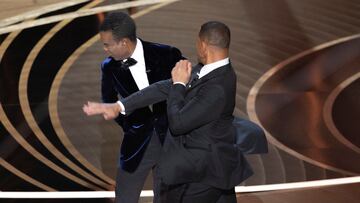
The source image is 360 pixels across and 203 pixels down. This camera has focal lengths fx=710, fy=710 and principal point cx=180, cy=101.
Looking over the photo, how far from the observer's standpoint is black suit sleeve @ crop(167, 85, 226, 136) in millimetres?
3365

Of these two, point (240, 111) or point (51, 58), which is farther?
point (51, 58)

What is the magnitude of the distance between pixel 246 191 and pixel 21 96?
121 inches

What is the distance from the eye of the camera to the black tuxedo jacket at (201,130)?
134 inches

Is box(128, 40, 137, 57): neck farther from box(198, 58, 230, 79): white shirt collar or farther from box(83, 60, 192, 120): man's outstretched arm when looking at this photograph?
box(198, 58, 230, 79): white shirt collar

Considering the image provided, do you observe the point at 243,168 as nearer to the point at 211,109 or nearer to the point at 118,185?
the point at 211,109

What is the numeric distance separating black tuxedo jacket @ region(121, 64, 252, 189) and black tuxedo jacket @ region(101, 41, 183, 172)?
353mm

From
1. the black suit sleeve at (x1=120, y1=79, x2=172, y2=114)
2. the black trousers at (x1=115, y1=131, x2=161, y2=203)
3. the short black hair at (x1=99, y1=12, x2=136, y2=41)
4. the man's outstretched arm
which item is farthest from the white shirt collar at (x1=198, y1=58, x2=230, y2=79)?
the black trousers at (x1=115, y1=131, x2=161, y2=203)

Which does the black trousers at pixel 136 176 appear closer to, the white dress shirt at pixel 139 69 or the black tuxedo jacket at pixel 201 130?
the white dress shirt at pixel 139 69

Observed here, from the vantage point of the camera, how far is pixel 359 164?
236 inches

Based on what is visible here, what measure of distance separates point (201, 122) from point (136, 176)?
1.03 metres

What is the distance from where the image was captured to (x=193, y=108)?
3.37 meters

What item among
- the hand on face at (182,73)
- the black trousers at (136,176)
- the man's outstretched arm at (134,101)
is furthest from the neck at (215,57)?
the black trousers at (136,176)

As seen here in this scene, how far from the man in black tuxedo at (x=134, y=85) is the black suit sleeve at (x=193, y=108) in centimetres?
69

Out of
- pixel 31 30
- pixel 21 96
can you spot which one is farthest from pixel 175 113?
pixel 31 30
